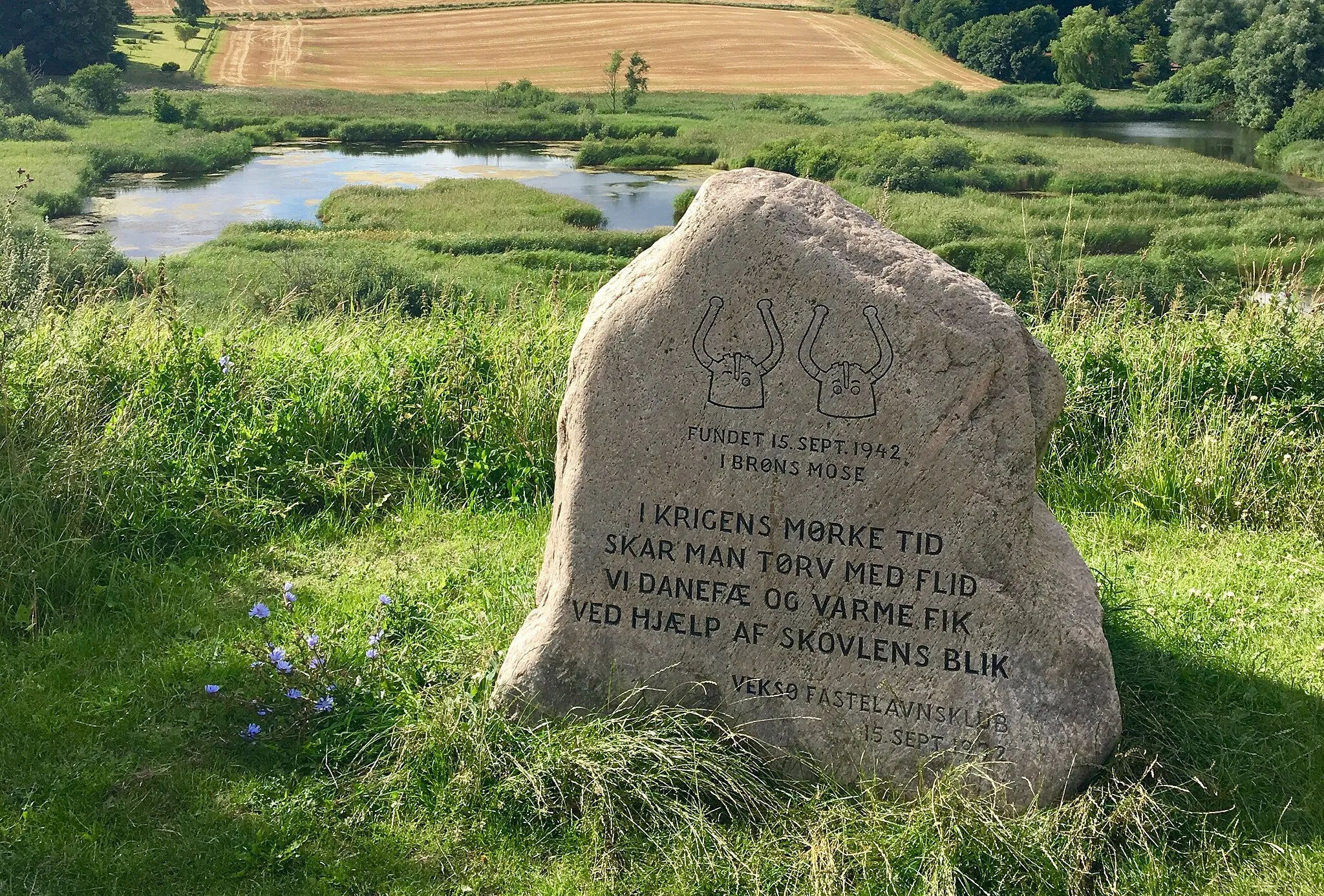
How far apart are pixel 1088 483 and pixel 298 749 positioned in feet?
15.8

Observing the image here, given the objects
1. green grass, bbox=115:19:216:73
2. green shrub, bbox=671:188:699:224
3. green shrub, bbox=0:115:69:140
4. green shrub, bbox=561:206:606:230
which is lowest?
green shrub, bbox=561:206:606:230

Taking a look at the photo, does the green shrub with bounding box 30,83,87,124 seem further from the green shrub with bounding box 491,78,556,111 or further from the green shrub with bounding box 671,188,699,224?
the green shrub with bounding box 671,188,699,224

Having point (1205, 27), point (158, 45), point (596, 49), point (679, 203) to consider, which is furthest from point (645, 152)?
point (1205, 27)

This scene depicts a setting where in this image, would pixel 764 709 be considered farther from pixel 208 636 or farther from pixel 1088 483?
pixel 1088 483

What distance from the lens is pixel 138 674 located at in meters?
5.01

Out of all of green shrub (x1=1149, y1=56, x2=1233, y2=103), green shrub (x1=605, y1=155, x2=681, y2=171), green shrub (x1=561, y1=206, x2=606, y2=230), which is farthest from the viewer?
green shrub (x1=1149, y1=56, x2=1233, y2=103)

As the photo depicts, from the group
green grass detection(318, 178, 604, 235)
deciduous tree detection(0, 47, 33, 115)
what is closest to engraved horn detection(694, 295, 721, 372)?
green grass detection(318, 178, 604, 235)

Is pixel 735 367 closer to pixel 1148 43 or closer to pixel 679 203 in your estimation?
pixel 679 203

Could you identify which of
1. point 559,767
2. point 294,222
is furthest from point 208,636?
point 294,222

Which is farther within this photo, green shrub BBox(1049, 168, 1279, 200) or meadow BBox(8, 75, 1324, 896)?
green shrub BBox(1049, 168, 1279, 200)

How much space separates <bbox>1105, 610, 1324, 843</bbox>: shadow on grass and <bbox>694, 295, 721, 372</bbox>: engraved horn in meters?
2.17

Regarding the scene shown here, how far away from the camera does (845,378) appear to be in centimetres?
427

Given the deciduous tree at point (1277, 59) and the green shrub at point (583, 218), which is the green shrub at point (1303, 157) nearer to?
the deciduous tree at point (1277, 59)

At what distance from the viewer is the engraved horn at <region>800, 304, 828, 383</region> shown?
426cm
